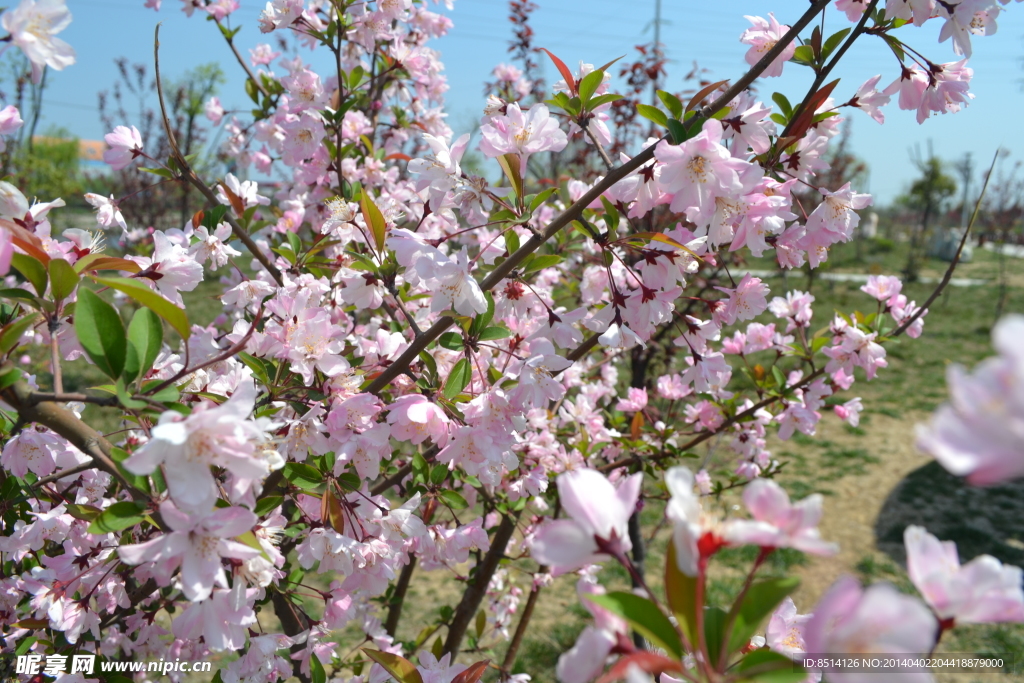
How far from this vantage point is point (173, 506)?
0.80 m

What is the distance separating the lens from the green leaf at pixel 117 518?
860mm

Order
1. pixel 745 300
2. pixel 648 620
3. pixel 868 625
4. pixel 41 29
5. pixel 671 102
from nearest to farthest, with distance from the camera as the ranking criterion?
pixel 868 625, pixel 648 620, pixel 41 29, pixel 671 102, pixel 745 300

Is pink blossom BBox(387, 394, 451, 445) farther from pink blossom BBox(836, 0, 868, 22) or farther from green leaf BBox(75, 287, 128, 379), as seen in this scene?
pink blossom BBox(836, 0, 868, 22)

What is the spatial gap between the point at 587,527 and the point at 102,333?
0.70m

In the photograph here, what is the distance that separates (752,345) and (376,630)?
1752 mm

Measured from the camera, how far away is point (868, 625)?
479mm

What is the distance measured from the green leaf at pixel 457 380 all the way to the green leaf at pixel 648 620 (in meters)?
0.77

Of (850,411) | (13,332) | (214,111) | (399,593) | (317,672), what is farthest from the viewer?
(214,111)

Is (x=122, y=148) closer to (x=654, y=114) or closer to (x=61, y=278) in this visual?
(x=61, y=278)

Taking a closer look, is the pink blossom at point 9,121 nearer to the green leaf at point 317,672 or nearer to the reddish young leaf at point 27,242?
the reddish young leaf at point 27,242

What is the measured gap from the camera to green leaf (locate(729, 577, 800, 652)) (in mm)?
588

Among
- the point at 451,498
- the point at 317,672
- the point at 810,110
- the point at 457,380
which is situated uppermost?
the point at 810,110

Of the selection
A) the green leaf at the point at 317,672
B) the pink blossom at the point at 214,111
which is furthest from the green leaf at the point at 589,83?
the pink blossom at the point at 214,111

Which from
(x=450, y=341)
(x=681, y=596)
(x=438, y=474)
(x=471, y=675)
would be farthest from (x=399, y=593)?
(x=681, y=596)
